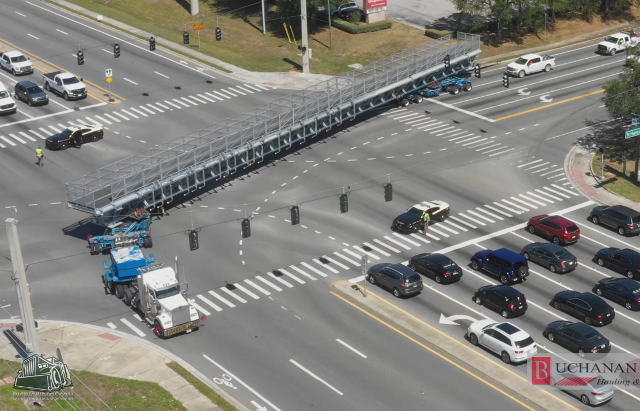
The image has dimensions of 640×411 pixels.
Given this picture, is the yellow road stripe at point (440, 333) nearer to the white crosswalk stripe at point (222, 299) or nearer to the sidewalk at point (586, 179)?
the white crosswalk stripe at point (222, 299)

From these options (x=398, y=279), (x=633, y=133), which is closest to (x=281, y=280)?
(x=398, y=279)

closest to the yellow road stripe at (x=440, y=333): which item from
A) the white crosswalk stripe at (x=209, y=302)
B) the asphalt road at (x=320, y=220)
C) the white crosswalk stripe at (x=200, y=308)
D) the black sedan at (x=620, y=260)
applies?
the asphalt road at (x=320, y=220)

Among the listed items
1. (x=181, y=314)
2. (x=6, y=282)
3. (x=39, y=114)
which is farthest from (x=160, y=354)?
(x=39, y=114)

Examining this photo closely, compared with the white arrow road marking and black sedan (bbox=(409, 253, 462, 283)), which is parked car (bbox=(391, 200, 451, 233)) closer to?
black sedan (bbox=(409, 253, 462, 283))

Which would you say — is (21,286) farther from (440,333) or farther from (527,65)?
(527,65)

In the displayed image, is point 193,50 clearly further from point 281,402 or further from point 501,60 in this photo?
point 281,402

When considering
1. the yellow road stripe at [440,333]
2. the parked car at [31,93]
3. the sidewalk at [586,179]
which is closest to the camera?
the yellow road stripe at [440,333]
